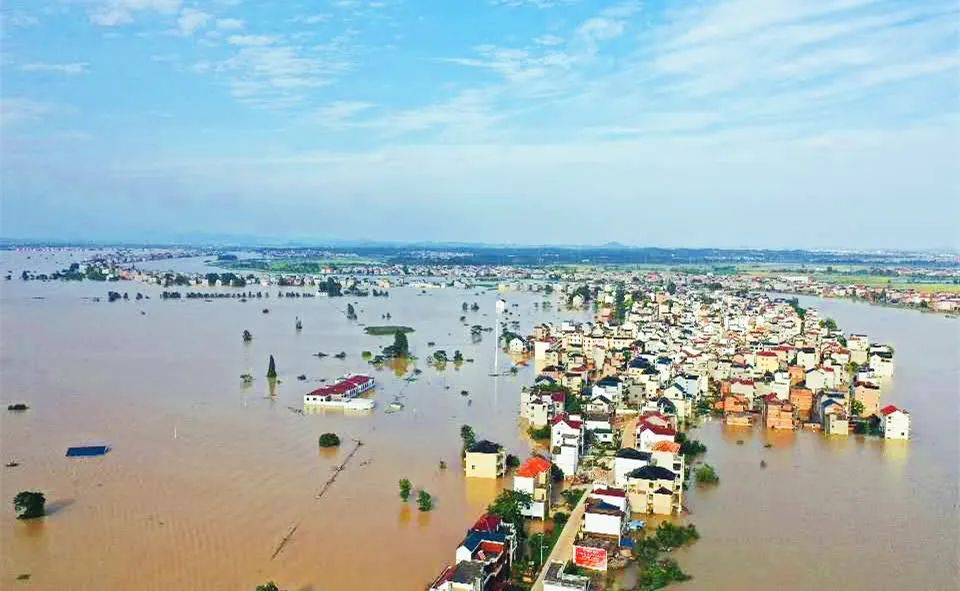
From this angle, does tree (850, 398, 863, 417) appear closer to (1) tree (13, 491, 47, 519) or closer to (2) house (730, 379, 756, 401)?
(2) house (730, 379, 756, 401)

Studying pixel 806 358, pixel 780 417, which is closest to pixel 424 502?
pixel 780 417

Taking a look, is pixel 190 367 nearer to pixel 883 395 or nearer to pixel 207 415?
pixel 207 415

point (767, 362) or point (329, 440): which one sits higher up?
point (767, 362)

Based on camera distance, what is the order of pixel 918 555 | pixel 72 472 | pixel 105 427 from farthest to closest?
pixel 105 427 < pixel 72 472 < pixel 918 555

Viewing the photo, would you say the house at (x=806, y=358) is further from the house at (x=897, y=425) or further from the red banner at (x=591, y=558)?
the red banner at (x=591, y=558)

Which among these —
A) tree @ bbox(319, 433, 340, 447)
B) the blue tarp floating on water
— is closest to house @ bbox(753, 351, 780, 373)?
tree @ bbox(319, 433, 340, 447)

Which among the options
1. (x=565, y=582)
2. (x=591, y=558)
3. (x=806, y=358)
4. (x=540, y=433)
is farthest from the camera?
(x=806, y=358)

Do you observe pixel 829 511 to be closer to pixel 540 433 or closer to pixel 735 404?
pixel 540 433

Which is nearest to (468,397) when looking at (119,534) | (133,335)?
(119,534)
